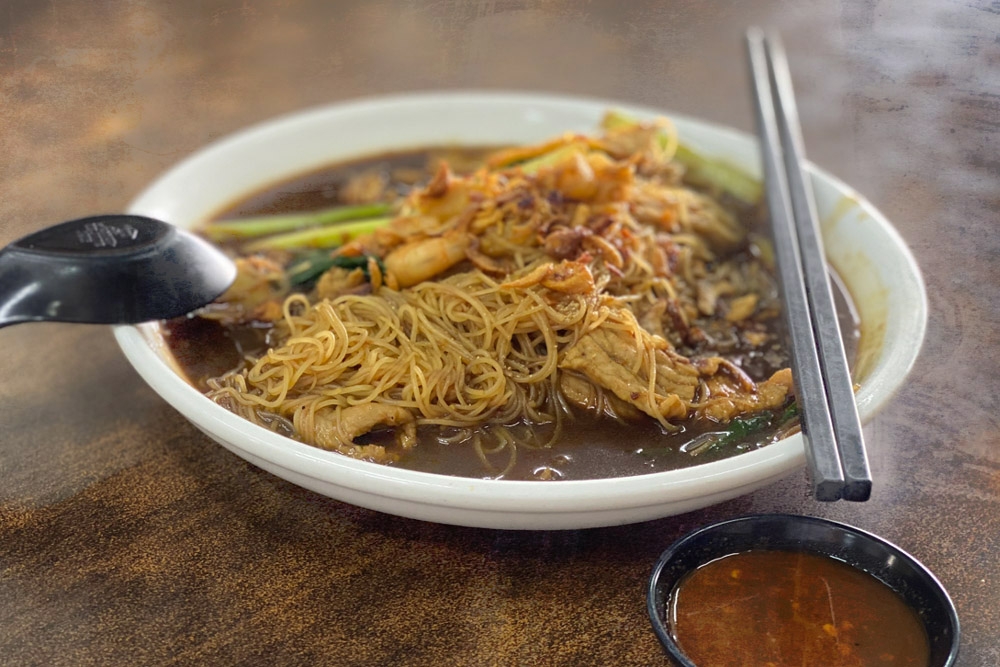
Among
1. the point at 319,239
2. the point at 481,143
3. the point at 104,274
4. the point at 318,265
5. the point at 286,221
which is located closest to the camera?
the point at 104,274

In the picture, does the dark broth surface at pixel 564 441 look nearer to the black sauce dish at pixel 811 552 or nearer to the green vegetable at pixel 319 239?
the black sauce dish at pixel 811 552

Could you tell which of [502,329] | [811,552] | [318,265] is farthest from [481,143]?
[811,552]

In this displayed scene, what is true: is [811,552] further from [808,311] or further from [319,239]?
[319,239]

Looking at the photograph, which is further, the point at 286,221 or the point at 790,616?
the point at 286,221

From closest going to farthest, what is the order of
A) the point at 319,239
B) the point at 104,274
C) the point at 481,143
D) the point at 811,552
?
the point at 811,552, the point at 104,274, the point at 319,239, the point at 481,143

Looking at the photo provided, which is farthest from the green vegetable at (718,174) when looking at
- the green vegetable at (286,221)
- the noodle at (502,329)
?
the green vegetable at (286,221)

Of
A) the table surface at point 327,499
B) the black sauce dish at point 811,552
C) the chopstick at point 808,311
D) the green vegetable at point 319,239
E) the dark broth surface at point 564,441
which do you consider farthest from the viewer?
the green vegetable at point 319,239

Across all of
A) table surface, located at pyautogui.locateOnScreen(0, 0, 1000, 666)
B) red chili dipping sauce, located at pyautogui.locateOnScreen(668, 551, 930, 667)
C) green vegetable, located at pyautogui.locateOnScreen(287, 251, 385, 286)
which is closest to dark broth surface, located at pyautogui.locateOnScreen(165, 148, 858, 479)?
table surface, located at pyautogui.locateOnScreen(0, 0, 1000, 666)
